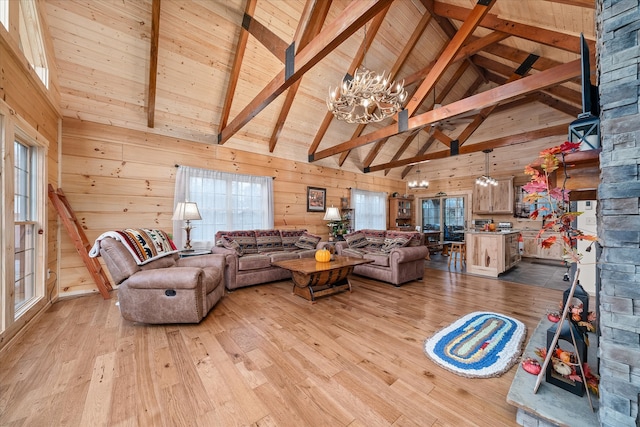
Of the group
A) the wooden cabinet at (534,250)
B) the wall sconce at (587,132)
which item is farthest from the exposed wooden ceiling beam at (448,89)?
the wall sconce at (587,132)

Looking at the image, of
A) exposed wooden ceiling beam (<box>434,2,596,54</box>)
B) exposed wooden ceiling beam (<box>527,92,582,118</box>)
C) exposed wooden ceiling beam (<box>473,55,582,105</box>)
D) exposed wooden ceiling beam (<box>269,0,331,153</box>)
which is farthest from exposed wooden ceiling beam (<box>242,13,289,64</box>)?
exposed wooden ceiling beam (<box>527,92,582,118</box>)

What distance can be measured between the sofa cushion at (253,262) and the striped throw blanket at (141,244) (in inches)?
36.8

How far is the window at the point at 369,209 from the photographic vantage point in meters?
7.19

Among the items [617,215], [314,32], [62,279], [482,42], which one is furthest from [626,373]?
[62,279]

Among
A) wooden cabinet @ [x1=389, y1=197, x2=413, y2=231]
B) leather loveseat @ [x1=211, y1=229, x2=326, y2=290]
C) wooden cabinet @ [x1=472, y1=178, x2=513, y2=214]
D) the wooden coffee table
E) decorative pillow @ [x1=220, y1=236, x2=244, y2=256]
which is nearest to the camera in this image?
the wooden coffee table

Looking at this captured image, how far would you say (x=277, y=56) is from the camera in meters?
2.99

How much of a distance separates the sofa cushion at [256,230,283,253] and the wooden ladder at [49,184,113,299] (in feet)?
7.30

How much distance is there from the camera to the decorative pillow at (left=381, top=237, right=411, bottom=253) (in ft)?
13.5

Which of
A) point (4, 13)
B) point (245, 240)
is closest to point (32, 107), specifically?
point (4, 13)

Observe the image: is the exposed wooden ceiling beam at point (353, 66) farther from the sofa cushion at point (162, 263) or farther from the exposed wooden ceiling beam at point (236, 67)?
the sofa cushion at point (162, 263)

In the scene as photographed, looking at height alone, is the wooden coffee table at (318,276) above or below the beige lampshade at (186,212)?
below

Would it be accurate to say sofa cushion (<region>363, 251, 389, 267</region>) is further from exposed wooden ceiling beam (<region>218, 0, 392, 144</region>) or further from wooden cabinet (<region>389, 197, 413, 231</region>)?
wooden cabinet (<region>389, 197, 413, 231</region>)

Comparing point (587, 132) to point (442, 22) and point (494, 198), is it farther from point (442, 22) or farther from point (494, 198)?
point (494, 198)

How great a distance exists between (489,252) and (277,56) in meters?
4.92
